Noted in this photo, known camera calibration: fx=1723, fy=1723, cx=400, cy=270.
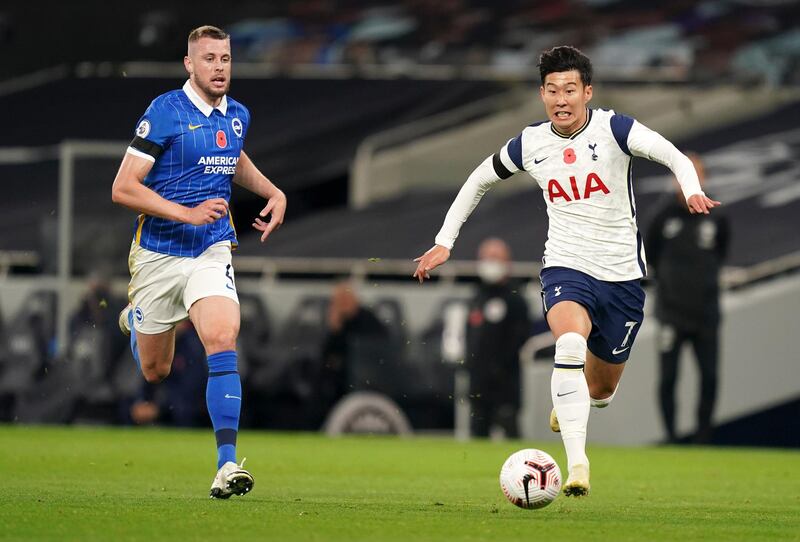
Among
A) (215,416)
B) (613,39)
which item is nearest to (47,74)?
(613,39)

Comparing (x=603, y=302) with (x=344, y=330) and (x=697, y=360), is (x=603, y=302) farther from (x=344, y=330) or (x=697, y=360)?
(x=344, y=330)

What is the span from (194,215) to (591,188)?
1971 millimetres

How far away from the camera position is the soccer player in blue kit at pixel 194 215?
27.3 feet

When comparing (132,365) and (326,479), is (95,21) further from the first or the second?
(326,479)

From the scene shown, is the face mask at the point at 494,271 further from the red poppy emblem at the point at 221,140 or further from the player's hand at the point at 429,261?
the red poppy emblem at the point at 221,140

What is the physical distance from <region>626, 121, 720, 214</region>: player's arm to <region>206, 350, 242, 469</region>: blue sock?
7.29 feet

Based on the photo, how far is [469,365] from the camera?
51.6 feet

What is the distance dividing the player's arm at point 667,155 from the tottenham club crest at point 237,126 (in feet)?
6.44

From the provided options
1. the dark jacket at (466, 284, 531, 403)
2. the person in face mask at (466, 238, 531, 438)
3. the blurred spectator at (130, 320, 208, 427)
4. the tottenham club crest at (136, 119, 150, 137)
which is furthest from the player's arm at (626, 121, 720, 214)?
the blurred spectator at (130, 320, 208, 427)

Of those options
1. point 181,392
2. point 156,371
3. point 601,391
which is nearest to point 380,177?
point 181,392

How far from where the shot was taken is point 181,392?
16.6 m

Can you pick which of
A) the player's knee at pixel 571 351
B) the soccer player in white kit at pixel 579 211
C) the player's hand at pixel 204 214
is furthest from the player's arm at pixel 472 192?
the player's hand at pixel 204 214

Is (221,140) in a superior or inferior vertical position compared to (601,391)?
superior

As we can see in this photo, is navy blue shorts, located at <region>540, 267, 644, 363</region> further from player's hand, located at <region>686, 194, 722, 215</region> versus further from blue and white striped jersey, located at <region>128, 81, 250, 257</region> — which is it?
blue and white striped jersey, located at <region>128, 81, 250, 257</region>
